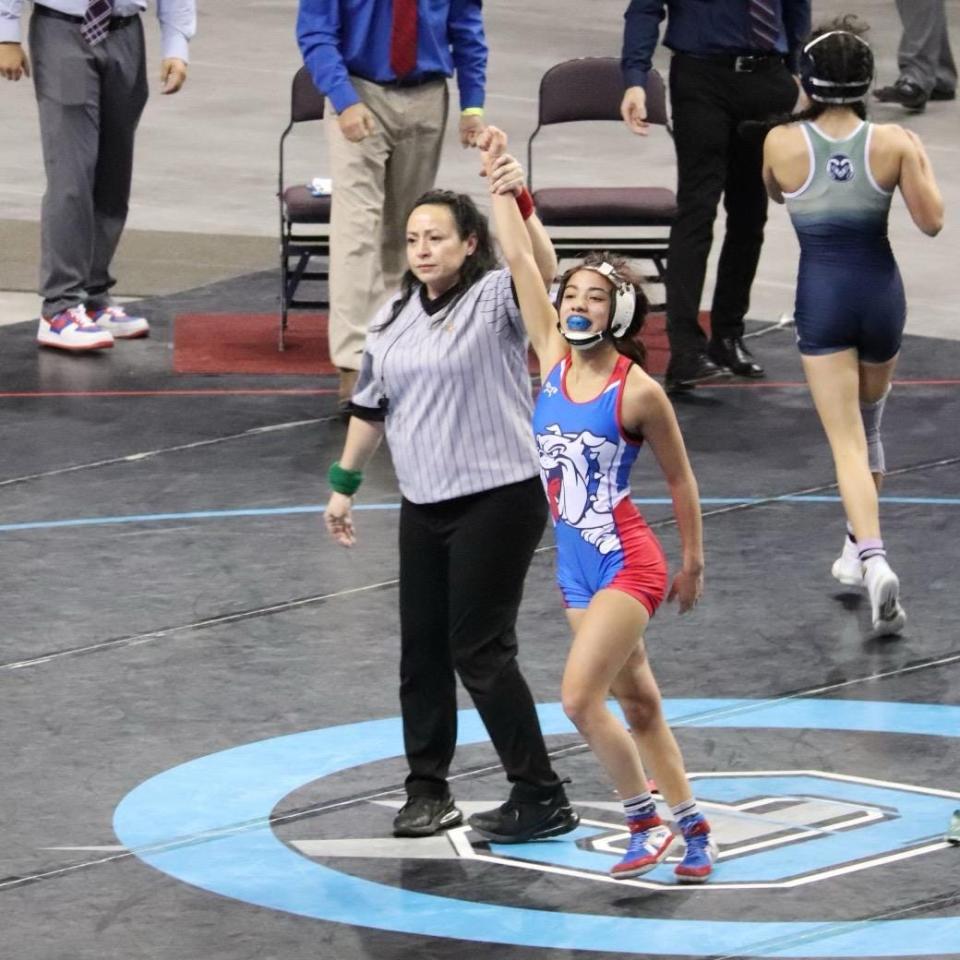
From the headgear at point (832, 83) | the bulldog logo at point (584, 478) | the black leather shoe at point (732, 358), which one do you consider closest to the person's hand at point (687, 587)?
the bulldog logo at point (584, 478)

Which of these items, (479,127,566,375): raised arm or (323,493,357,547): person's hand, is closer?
(479,127,566,375): raised arm

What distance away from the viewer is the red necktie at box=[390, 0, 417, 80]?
954 cm

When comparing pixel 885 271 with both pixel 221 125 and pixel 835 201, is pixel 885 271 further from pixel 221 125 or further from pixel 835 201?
pixel 221 125

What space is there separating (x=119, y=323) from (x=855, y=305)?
191 inches

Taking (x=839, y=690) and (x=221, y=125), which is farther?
(x=221, y=125)

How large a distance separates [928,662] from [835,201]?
1469 millimetres

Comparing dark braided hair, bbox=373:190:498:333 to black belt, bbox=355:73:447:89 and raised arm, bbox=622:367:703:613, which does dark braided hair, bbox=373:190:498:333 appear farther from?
black belt, bbox=355:73:447:89

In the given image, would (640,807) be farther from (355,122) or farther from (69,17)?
(69,17)

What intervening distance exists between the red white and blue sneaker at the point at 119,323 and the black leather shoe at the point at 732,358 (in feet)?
8.84

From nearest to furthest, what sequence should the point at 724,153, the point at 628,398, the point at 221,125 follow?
the point at 628,398 → the point at 724,153 → the point at 221,125

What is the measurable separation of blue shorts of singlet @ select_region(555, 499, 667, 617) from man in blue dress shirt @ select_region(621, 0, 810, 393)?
463 cm

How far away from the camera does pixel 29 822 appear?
569 centimetres

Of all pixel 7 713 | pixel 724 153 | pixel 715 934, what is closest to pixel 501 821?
pixel 715 934

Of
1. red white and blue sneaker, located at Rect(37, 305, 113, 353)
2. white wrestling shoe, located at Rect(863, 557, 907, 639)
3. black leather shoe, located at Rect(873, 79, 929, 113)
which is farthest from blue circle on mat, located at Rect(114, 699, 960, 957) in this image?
black leather shoe, located at Rect(873, 79, 929, 113)
